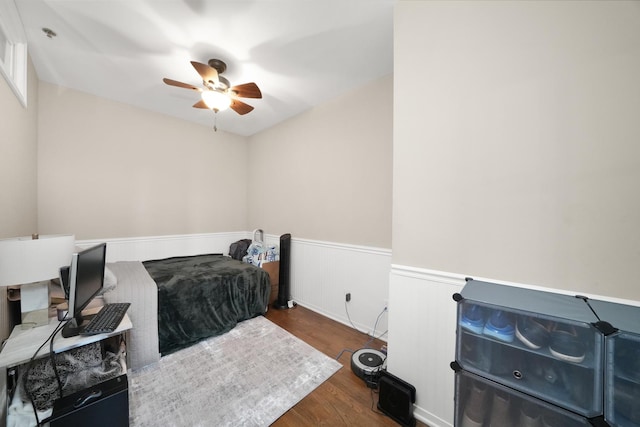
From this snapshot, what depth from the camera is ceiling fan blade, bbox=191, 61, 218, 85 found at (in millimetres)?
1831

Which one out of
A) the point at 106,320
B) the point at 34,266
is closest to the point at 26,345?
the point at 106,320

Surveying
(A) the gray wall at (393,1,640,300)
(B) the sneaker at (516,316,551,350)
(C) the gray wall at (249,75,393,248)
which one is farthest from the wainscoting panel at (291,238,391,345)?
(B) the sneaker at (516,316,551,350)

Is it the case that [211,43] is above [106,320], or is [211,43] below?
above

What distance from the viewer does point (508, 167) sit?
1179 millimetres

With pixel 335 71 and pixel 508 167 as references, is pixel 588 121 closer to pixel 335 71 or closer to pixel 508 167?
pixel 508 167

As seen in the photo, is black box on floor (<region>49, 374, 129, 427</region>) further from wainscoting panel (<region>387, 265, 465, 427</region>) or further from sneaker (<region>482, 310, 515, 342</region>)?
sneaker (<region>482, 310, 515, 342</region>)

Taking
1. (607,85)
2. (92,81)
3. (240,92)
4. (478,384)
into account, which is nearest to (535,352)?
(478,384)

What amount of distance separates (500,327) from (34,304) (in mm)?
2598

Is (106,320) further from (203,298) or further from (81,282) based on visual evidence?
(203,298)

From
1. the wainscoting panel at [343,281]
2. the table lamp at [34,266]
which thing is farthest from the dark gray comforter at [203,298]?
the table lamp at [34,266]

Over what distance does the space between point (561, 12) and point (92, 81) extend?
168 inches

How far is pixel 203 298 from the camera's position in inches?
93.5

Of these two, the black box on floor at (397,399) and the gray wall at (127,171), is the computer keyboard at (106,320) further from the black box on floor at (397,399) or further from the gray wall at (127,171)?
the gray wall at (127,171)

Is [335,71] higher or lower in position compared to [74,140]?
higher
